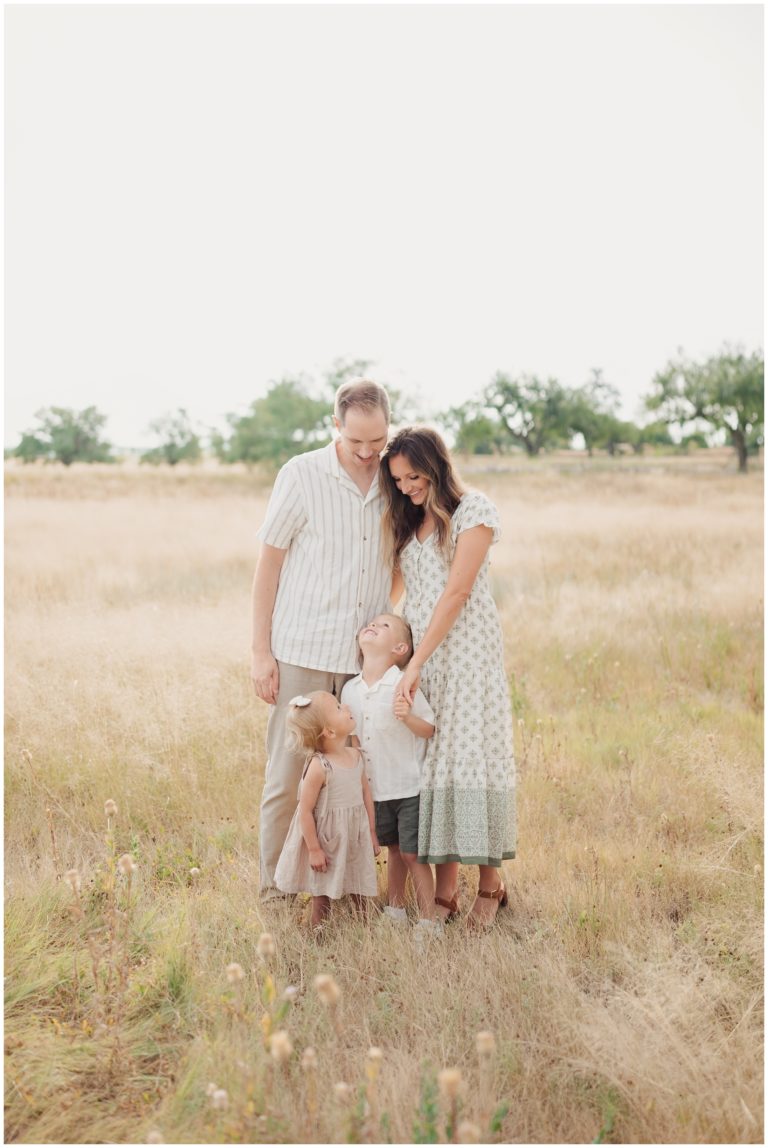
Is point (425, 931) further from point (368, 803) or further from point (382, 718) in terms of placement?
point (382, 718)

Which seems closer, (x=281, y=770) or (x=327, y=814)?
(x=327, y=814)

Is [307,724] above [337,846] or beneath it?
above

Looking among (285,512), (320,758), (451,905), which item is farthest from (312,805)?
(285,512)

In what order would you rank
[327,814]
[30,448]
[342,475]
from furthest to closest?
[30,448] → [342,475] → [327,814]

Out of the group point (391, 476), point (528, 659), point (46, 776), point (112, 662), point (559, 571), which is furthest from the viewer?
point (559, 571)

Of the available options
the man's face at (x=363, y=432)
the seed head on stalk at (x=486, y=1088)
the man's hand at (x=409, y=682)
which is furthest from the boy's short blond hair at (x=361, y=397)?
the seed head on stalk at (x=486, y=1088)

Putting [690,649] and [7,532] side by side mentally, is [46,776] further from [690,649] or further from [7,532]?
[7,532]

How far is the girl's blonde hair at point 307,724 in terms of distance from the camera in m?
3.66

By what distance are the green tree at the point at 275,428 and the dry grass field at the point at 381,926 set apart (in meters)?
29.3

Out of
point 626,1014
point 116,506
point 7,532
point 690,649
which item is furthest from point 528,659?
point 116,506

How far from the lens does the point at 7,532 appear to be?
47.2ft

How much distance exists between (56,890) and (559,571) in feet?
27.2

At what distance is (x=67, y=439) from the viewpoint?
4922 cm

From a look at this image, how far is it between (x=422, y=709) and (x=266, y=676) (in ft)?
2.31
